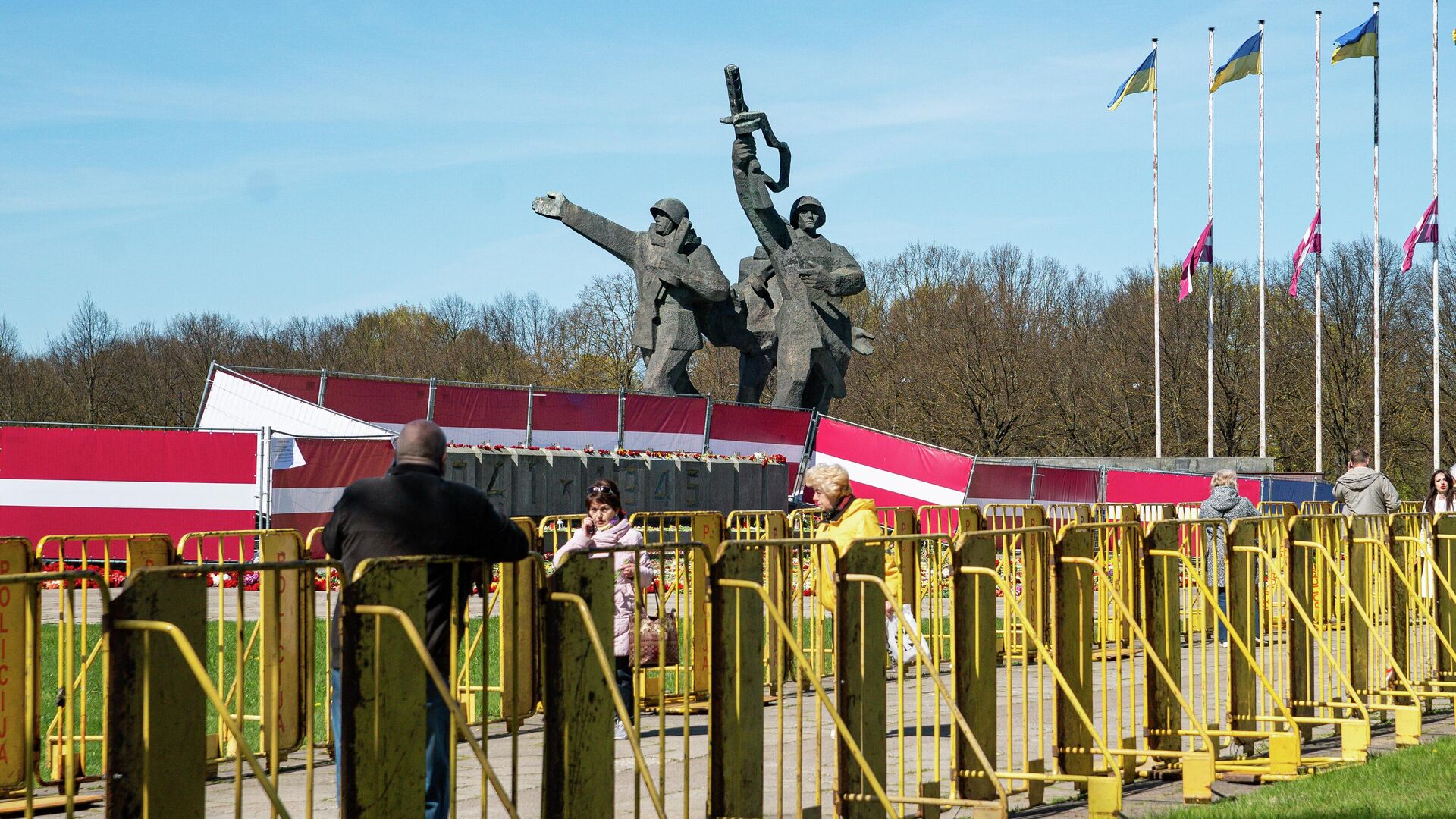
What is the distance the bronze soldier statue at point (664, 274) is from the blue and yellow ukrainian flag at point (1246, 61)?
1617 cm

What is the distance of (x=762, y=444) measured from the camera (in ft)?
93.7

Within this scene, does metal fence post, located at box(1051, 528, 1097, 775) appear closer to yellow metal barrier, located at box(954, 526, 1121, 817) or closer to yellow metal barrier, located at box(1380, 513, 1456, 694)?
yellow metal barrier, located at box(954, 526, 1121, 817)

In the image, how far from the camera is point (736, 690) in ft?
20.0

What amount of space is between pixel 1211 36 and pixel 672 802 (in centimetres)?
3756

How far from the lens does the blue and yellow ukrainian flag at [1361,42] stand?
36.3 m

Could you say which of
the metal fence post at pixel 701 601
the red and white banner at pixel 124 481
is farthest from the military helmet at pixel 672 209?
the metal fence post at pixel 701 601

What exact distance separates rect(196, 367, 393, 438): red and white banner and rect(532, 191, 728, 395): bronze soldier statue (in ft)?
32.4

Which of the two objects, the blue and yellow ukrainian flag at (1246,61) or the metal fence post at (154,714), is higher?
the blue and yellow ukrainian flag at (1246,61)

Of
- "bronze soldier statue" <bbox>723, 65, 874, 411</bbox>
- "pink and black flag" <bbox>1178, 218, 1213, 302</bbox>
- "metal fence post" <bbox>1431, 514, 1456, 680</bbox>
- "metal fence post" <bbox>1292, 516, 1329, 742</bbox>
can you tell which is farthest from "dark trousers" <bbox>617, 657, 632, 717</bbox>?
"pink and black flag" <bbox>1178, 218, 1213, 302</bbox>

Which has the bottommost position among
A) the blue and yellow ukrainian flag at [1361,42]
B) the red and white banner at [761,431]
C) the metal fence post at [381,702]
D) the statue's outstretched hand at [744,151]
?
the metal fence post at [381,702]

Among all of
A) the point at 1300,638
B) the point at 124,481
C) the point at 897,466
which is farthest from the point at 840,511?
the point at 897,466

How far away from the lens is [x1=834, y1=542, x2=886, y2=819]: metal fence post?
668 cm

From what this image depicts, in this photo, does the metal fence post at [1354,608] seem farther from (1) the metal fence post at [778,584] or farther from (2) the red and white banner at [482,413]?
(2) the red and white banner at [482,413]

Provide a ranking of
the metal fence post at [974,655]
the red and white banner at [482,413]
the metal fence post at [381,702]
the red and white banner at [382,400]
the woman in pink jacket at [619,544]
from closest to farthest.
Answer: the metal fence post at [381,702], the metal fence post at [974,655], the woman in pink jacket at [619,544], the red and white banner at [382,400], the red and white banner at [482,413]
